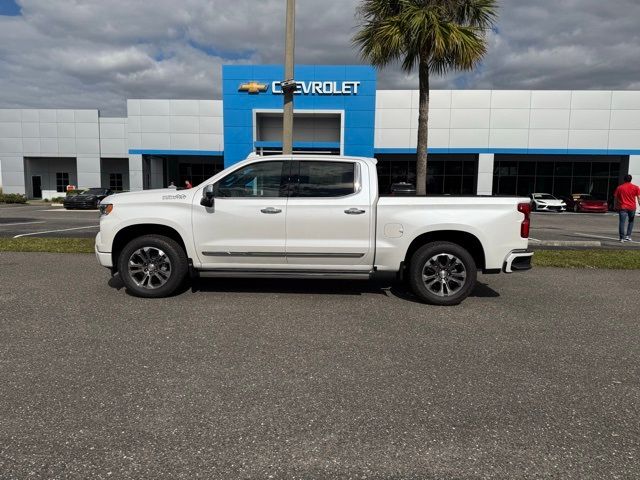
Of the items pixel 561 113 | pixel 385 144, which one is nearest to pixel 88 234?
pixel 385 144

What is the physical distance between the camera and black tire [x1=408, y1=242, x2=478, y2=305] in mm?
6137

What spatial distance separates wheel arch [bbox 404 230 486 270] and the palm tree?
235 inches

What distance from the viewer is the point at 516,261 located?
6.18 meters

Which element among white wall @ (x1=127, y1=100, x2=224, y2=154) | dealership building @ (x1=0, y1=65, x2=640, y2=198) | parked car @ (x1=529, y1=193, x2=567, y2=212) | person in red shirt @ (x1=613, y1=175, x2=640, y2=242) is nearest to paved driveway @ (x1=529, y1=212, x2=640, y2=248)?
person in red shirt @ (x1=613, y1=175, x2=640, y2=242)

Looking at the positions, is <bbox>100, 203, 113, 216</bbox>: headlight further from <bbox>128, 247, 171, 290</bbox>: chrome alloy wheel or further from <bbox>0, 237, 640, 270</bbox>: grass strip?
<bbox>0, 237, 640, 270</bbox>: grass strip

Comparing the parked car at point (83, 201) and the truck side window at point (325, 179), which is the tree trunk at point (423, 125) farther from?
the parked car at point (83, 201)

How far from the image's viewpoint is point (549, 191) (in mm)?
38906

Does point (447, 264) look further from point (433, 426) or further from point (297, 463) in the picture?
point (297, 463)

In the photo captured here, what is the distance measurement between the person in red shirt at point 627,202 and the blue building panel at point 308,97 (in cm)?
2026

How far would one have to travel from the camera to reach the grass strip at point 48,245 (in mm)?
10164

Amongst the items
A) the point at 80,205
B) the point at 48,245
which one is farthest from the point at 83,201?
the point at 48,245

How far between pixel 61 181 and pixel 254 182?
155 ft

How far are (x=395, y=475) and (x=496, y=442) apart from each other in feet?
2.46

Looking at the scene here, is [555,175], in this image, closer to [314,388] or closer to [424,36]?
Answer: [424,36]
